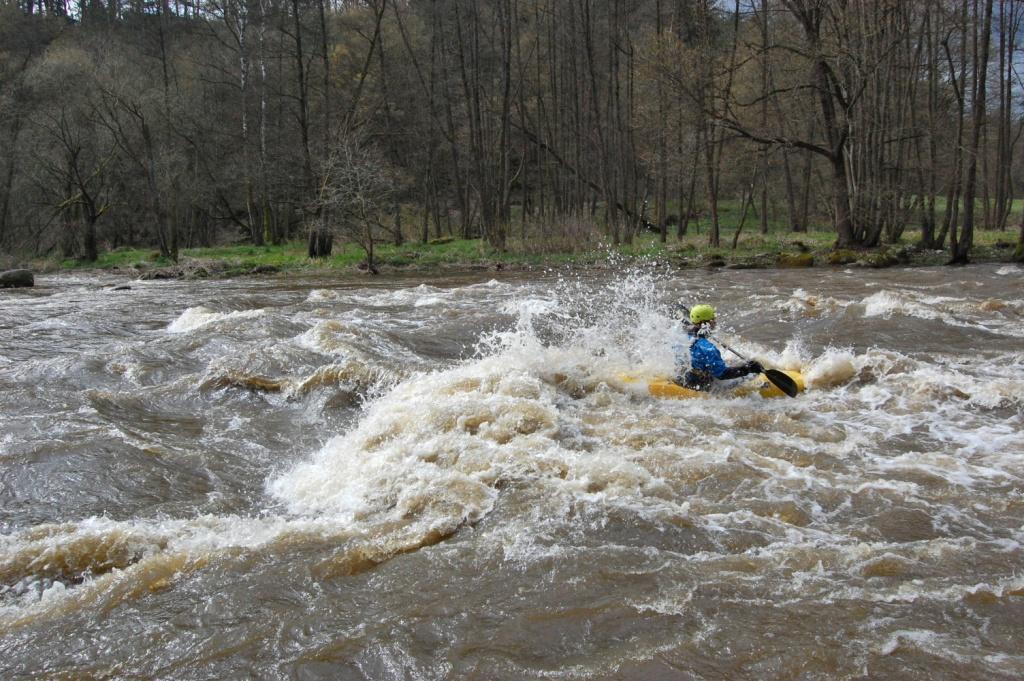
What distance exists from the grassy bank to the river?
953 cm

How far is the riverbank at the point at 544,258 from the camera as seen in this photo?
1900 cm

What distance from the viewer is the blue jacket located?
762 centimetres

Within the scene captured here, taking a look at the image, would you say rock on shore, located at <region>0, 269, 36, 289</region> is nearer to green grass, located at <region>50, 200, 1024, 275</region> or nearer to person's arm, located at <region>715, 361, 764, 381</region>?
green grass, located at <region>50, 200, 1024, 275</region>

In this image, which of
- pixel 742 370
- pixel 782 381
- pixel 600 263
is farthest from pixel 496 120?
pixel 782 381

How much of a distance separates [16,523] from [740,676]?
4640 millimetres

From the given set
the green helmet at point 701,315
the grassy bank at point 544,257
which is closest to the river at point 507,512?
the green helmet at point 701,315

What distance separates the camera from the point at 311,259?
22500mm

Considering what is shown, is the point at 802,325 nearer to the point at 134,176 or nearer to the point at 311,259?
the point at 311,259

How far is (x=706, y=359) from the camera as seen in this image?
764 centimetres

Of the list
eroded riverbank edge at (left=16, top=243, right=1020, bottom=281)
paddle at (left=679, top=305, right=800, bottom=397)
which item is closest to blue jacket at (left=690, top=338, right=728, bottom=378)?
paddle at (left=679, top=305, right=800, bottom=397)

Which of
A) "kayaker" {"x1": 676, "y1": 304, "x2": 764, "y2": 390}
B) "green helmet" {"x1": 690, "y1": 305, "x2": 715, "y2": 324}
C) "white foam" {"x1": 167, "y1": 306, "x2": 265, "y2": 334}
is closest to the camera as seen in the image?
"kayaker" {"x1": 676, "y1": 304, "x2": 764, "y2": 390}

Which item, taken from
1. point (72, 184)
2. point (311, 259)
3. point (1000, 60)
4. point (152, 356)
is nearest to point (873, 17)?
point (1000, 60)

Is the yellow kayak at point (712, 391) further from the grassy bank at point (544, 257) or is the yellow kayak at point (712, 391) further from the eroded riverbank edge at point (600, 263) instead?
the grassy bank at point (544, 257)

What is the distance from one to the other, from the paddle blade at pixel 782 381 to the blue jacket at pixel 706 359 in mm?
439
